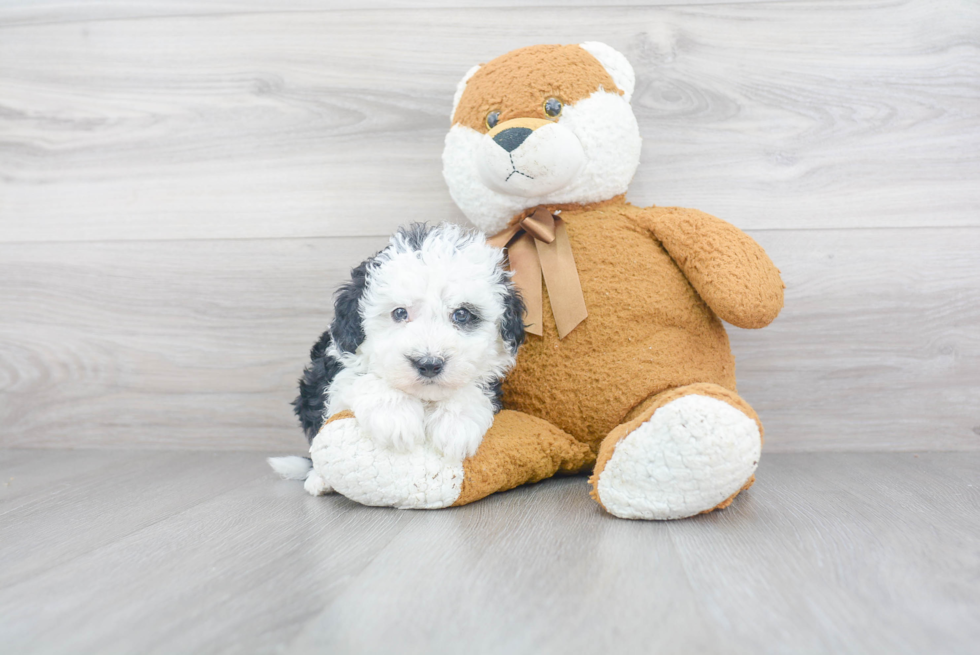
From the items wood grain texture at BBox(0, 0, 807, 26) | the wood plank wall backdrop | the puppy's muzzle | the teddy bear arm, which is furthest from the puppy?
wood grain texture at BBox(0, 0, 807, 26)

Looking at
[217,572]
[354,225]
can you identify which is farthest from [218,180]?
[217,572]

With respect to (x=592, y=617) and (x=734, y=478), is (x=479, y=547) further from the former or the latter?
(x=734, y=478)

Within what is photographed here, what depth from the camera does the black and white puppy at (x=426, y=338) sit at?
73cm

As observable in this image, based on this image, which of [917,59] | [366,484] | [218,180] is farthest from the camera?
[218,180]

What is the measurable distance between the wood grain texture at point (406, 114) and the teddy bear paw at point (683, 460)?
1.66ft

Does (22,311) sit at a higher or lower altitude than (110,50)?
lower

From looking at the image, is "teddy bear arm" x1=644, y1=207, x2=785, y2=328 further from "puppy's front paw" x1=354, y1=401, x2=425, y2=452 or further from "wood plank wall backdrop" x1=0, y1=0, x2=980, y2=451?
"puppy's front paw" x1=354, y1=401, x2=425, y2=452

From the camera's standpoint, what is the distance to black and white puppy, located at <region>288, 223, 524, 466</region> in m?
0.73

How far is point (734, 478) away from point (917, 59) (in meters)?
0.82

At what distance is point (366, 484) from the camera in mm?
748

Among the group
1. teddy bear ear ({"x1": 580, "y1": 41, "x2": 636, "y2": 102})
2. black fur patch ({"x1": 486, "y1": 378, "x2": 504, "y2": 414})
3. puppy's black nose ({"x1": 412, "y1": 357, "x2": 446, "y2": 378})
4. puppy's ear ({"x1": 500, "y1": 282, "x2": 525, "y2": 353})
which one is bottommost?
black fur patch ({"x1": 486, "y1": 378, "x2": 504, "y2": 414})

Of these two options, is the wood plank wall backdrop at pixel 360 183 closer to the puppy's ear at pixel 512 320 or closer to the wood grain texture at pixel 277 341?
Result: the wood grain texture at pixel 277 341

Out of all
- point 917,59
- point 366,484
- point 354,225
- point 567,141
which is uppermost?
point 917,59

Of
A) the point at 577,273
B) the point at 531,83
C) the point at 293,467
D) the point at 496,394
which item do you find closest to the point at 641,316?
the point at 577,273
